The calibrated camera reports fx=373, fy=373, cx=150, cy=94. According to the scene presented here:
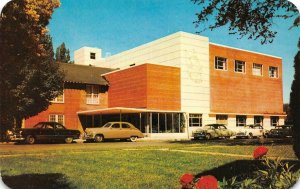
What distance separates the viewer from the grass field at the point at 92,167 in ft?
24.4

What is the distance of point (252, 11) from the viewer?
8961 millimetres

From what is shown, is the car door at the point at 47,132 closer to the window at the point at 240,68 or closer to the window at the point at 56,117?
the window at the point at 56,117

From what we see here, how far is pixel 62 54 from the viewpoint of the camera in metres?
7.94

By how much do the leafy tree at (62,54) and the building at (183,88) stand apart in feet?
2.84

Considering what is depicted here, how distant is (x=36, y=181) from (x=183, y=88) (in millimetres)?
12180

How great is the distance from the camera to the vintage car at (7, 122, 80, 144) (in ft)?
24.6

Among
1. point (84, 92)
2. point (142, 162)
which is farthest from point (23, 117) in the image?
point (142, 162)

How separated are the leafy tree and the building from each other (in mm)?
864

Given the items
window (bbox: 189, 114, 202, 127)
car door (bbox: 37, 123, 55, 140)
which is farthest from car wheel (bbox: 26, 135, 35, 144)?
window (bbox: 189, 114, 202, 127)

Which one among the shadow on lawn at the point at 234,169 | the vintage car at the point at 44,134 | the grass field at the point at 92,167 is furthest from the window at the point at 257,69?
the vintage car at the point at 44,134

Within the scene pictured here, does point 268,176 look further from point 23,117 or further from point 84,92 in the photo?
point 84,92

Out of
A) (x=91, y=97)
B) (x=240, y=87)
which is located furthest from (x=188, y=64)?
(x=91, y=97)

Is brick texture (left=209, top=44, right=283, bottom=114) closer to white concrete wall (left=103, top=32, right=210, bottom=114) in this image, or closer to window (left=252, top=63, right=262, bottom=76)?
window (left=252, top=63, right=262, bottom=76)

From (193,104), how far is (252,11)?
12123mm
